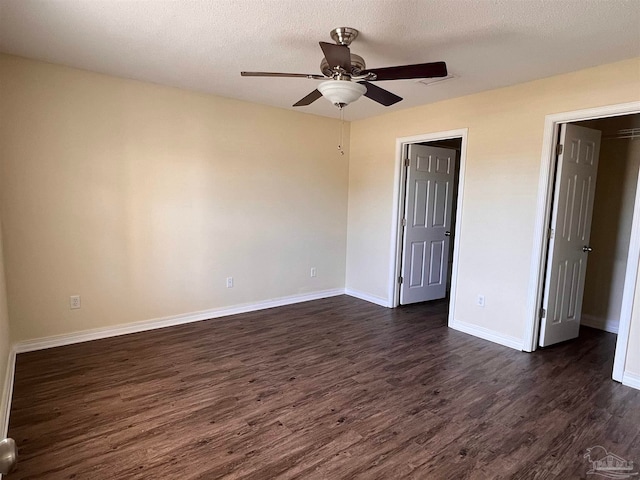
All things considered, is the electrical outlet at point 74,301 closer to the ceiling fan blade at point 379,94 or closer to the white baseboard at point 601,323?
the ceiling fan blade at point 379,94

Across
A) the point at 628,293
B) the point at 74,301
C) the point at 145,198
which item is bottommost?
the point at 74,301

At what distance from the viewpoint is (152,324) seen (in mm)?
3852

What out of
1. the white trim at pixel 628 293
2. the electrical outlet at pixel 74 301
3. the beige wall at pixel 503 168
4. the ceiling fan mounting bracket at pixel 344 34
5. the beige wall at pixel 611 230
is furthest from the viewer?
the beige wall at pixel 611 230

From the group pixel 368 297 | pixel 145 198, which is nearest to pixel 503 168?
pixel 368 297

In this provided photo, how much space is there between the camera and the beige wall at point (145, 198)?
312cm

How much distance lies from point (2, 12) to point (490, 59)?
326 centimetres

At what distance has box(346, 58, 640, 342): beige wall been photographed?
3031 millimetres

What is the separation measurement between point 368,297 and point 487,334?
1.71m

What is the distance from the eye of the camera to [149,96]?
361 centimetres

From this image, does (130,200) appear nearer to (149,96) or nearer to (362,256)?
(149,96)

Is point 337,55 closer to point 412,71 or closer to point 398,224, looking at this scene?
point 412,71

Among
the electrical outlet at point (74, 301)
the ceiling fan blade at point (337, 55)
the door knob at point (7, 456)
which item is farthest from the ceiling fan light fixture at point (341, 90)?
the electrical outlet at point (74, 301)

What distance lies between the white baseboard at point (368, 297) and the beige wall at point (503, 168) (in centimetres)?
104

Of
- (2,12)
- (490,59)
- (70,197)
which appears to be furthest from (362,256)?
(2,12)
